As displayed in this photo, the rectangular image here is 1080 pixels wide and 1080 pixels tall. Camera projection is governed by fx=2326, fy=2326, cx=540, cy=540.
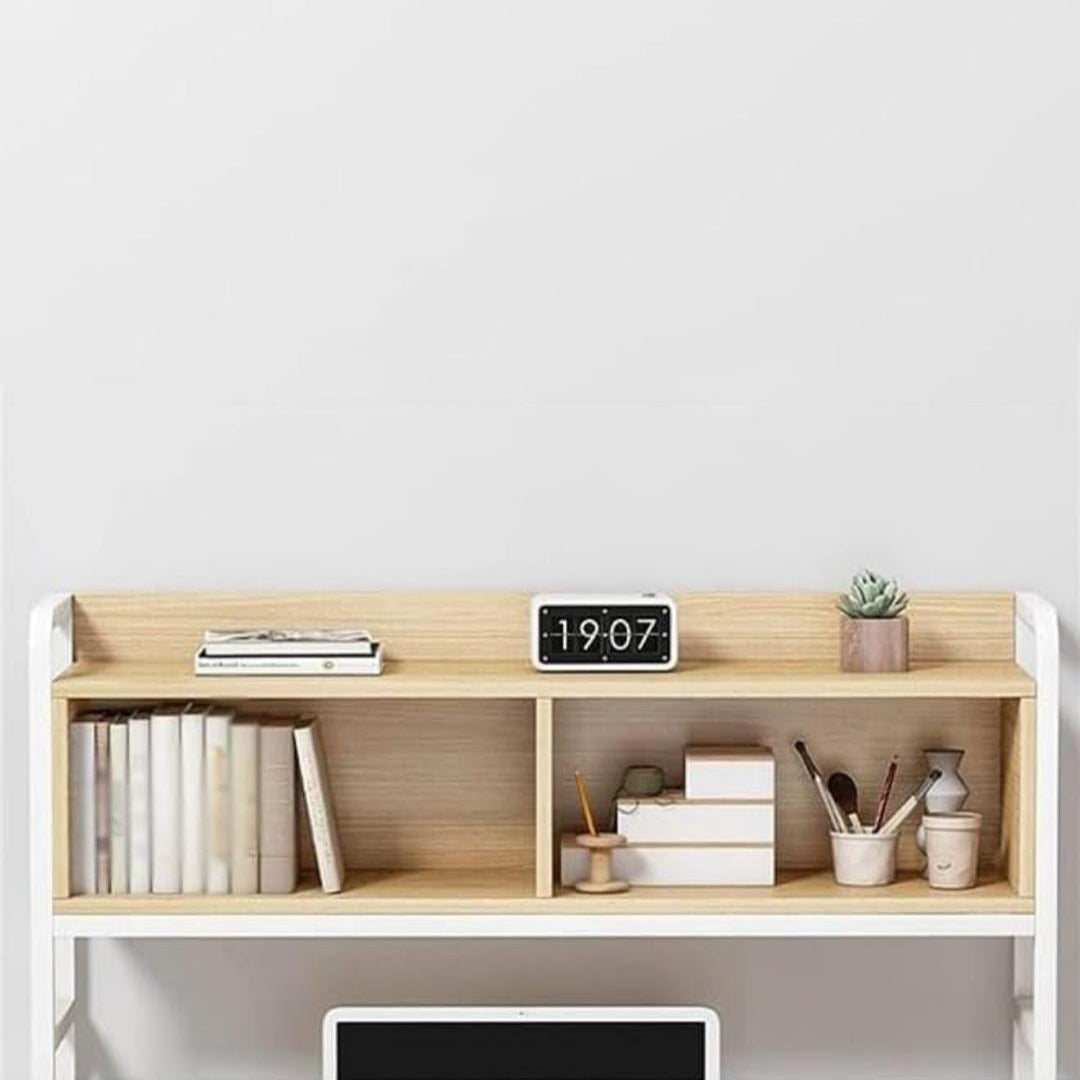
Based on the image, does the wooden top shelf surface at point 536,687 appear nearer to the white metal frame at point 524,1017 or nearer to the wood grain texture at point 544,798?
the wood grain texture at point 544,798

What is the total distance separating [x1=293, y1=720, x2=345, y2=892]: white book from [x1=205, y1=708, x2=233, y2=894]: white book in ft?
0.24

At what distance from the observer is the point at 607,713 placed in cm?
249

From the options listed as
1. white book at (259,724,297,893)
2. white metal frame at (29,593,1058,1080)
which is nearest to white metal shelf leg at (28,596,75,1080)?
white metal frame at (29,593,1058,1080)

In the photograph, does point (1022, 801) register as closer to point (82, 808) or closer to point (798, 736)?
point (798, 736)

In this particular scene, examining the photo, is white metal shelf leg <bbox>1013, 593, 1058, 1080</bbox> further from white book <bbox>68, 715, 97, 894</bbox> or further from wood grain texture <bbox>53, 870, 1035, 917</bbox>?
white book <bbox>68, 715, 97, 894</bbox>

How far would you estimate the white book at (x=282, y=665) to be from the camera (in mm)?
2301

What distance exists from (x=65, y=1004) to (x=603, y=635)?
2.31 ft

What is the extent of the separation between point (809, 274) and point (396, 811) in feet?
2.38

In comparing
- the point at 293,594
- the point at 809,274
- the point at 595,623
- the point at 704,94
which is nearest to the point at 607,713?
the point at 595,623

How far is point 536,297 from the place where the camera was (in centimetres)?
248

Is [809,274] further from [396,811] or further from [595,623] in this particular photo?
[396,811]

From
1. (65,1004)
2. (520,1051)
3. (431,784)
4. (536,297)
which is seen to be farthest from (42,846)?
(536,297)

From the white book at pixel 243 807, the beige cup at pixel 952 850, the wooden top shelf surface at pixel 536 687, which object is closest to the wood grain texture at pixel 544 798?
the wooden top shelf surface at pixel 536 687

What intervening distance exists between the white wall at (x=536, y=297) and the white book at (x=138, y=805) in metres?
0.23
